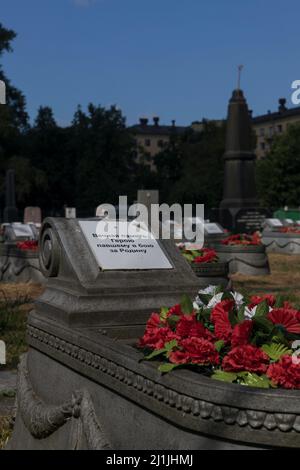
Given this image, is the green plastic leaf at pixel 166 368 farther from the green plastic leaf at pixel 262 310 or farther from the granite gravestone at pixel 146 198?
the granite gravestone at pixel 146 198

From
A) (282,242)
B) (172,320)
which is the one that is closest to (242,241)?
(282,242)

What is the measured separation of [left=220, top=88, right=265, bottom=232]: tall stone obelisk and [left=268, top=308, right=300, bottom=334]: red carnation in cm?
2532

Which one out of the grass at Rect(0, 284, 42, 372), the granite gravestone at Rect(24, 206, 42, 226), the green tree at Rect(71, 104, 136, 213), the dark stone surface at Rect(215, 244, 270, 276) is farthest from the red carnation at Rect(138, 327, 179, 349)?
the green tree at Rect(71, 104, 136, 213)

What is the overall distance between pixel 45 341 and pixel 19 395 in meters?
0.50

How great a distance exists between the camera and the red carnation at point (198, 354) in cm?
307

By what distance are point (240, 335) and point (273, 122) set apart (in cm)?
10619

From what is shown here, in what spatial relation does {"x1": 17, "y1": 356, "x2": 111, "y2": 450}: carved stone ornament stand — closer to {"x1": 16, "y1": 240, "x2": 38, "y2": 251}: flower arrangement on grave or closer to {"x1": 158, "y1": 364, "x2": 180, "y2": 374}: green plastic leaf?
{"x1": 158, "y1": 364, "x2": 180, "y2": 374}: green plastic leaf

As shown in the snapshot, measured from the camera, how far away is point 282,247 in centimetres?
2347

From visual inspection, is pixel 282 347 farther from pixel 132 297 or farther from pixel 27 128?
pixel 27 128

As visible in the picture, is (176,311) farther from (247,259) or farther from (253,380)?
(247,259)

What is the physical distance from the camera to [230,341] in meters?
3.20

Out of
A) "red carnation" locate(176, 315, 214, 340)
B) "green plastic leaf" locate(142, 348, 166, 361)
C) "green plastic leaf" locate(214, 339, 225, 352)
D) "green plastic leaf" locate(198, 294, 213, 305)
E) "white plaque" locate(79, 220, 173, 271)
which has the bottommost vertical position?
"green plastic leaf" locate(142, 348, 166, 361)

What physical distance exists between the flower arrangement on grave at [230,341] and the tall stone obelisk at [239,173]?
2524 cm

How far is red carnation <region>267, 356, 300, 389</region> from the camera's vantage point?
8.98 feet
